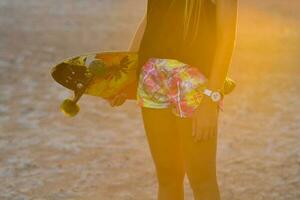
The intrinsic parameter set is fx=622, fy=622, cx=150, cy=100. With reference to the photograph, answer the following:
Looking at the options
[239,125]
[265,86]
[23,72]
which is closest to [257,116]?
[239,125]

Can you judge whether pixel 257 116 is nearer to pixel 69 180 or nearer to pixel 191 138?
pixel 69 180

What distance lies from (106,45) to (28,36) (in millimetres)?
1322

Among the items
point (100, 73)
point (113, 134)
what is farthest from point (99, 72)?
point (113, 134)

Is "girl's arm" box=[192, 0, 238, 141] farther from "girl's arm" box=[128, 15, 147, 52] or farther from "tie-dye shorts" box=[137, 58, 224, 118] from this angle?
"girl's arm" box=[128, 15, 147, 52]

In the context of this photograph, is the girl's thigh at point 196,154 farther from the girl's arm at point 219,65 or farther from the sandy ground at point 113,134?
the sandy ground at point 113,134

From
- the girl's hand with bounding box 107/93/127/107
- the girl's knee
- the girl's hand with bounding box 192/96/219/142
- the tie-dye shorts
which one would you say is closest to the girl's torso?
the tie-dye shorts

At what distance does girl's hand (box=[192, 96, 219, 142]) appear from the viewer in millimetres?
2186

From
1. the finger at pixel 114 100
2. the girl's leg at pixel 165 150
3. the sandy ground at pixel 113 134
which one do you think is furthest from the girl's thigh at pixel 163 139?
the sandy ground at pixel 113 134

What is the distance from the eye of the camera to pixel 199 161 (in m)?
2.29

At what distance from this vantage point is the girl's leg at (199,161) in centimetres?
227

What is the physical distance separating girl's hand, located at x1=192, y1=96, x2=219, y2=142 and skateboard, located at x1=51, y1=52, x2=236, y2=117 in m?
0.35

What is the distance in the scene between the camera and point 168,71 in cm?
227

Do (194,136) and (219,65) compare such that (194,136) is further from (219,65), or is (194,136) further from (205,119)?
(219,65)

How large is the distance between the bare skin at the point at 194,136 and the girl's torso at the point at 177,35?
0.06 meters
